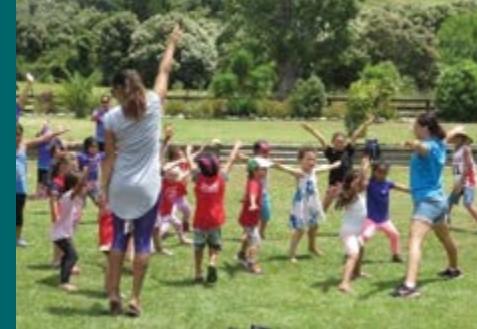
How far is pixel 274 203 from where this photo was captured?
19.1m

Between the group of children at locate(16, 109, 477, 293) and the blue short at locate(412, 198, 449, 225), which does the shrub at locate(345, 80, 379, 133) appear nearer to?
the group of children at locate(16, 109, 477, 293)

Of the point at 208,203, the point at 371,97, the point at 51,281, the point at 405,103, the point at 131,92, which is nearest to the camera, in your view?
the point at 131,92

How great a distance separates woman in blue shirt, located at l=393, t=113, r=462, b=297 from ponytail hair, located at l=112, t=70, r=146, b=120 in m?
3.20

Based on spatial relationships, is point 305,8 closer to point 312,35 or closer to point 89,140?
point 312,35

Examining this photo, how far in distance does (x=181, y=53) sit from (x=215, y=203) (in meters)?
48.8

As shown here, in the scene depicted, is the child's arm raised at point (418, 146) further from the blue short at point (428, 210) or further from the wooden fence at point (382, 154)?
the wooden fence at point (382, 154)

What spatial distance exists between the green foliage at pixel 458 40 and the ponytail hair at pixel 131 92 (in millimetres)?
51726

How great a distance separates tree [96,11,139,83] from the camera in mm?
63406

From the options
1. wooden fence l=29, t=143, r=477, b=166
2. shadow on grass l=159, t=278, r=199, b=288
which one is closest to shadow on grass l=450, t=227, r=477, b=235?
shadow on grass l=159, t=278, r=199, b=288

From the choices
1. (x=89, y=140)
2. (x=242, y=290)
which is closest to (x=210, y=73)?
(x=89, y=140)

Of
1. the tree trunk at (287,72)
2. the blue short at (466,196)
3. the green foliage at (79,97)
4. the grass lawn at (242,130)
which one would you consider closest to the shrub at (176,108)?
the grass lawn at (242,130)

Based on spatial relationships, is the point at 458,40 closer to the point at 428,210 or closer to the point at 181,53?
the point at 181,53

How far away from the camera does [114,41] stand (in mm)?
64062

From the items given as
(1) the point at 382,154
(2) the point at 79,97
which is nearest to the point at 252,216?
(1) the point at 382,154
